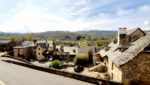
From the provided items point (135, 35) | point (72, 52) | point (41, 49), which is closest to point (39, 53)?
point (41, 49)

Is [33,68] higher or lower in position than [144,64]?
lower

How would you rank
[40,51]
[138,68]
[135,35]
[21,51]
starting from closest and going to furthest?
[138,68] → [135,35] → [21,51] → [40,51]

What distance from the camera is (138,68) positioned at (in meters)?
11.9

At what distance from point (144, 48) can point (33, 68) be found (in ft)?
44.0

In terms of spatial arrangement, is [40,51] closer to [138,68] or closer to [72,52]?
[72,52]

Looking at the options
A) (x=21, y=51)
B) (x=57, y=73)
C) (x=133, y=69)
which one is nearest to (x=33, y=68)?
(x=57, y=73)

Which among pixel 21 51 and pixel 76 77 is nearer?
pixel 76 77

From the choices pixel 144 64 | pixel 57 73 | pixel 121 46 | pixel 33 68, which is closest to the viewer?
pixel 57 73

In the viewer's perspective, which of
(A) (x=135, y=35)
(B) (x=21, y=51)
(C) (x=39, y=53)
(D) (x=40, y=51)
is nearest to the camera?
(A) (x=135, y=35)

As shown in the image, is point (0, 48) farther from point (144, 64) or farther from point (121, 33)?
point (144, 64)

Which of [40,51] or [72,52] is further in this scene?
[72,52]

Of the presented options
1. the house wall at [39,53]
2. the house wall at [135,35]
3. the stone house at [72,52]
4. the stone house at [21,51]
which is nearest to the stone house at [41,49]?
the house wall at [39,53]

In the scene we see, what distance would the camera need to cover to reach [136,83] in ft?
39.0

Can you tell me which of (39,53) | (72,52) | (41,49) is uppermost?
(41,49)
